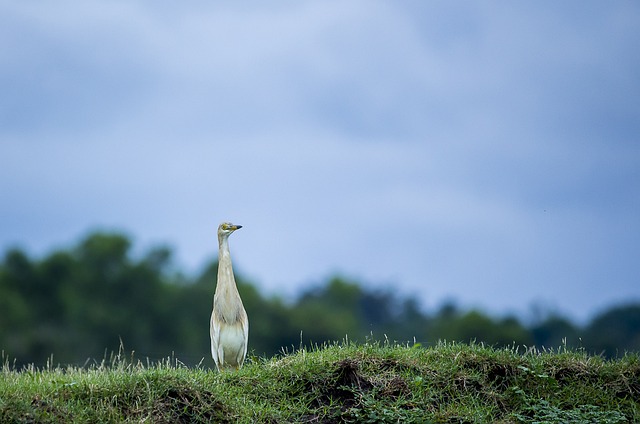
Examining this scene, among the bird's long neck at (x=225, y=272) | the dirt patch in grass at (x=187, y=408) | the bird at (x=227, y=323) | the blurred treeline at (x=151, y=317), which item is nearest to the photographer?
the dirt patch in grass at (x=187, y=408)

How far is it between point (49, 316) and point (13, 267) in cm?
453

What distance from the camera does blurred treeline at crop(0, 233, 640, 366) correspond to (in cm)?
5648

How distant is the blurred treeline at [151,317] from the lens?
2224 inches

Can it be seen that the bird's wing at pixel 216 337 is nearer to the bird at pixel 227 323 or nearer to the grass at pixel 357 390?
the bird at pixel 227 323

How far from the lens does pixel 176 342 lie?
6022 cm

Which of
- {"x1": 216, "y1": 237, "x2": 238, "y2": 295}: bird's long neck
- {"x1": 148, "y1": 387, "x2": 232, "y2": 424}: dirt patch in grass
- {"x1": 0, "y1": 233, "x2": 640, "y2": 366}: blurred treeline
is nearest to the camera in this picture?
{"x1": 148, "y1": 387, "x2": 232, "y2": 424}: dirt patch in grass

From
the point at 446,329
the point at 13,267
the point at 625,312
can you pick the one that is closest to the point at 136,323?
the point at 13,267

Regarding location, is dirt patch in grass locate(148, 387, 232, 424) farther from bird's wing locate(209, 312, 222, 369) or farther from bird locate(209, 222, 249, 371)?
bird's wing locate(209, 312, 222, 369)

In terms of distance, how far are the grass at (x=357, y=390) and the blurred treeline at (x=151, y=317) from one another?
138ft

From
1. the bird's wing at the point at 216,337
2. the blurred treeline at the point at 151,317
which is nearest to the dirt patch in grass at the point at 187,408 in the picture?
the bird's wing at the point at 216,337

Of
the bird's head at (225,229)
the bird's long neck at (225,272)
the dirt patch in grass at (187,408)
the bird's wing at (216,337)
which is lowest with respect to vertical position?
the dirt patch in grass at (187,408)

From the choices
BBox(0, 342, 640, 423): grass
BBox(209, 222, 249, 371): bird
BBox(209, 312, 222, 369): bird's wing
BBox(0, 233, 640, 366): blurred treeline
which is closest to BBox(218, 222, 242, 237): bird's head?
BBox(209, 222, 249, 371): bird

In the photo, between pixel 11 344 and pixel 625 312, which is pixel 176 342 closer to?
pixel 11 344

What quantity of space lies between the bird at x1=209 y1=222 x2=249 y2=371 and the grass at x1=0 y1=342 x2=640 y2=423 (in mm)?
1167
